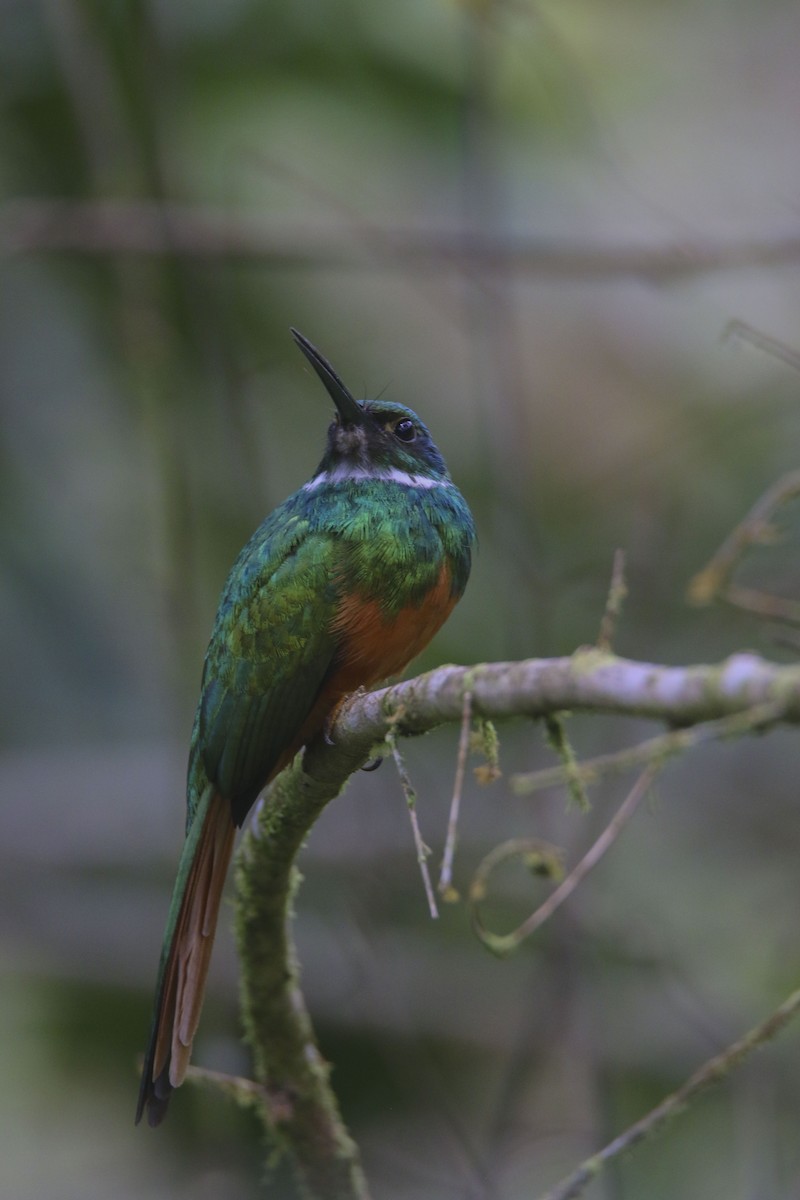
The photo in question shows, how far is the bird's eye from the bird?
0.27 metres

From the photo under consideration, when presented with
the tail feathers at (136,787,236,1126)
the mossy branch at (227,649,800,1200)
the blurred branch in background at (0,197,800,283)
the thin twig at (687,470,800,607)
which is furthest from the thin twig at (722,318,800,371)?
the tail feathers at (136,787,236,1126)

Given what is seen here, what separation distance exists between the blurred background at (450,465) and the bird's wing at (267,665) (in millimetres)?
861

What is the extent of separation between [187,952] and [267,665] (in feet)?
1.72

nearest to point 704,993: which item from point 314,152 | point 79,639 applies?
point 79,639

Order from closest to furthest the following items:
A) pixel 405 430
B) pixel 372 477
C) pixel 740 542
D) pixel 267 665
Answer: pixel 740 542
pixel 267 665
pixel 372 477
pixel 405 430

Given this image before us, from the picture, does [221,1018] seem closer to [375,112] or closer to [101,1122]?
[101,1122]

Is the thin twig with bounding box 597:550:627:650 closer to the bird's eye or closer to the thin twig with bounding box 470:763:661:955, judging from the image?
the thin twig with bounding box 470:763:661:955

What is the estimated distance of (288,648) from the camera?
2574 mm

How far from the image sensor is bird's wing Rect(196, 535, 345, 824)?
8.32ft

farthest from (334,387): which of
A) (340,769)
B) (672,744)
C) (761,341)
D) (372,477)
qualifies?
(672,744)

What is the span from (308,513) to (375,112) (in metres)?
3.65

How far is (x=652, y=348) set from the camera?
6031mm

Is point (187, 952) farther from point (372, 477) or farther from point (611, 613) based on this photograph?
point (611, 613)

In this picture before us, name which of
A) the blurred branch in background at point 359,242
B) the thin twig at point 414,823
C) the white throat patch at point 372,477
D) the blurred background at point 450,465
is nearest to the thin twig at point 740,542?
the thin twig at point 414,823
